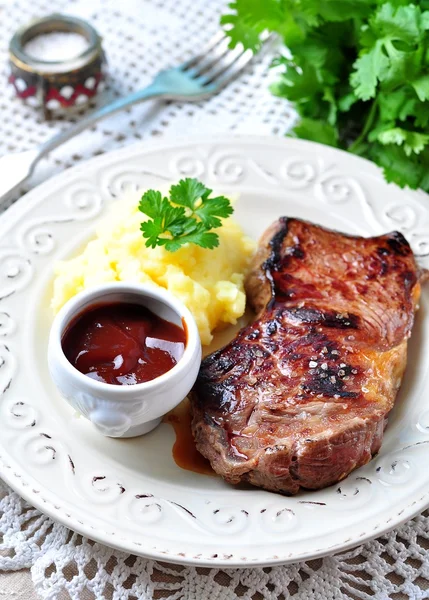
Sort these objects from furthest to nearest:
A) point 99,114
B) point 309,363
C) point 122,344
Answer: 1. point 99,114
2. point 309,363
3. point 122,344

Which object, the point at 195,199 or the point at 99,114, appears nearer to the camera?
the point at 195,199

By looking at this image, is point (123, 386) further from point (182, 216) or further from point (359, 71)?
point (359, 71)

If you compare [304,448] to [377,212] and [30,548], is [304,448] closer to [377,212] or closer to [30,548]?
[30,548]

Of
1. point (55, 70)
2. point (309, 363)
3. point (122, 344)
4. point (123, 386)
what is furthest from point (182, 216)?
point (55, 70)

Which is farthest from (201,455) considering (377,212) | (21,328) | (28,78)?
(28,78)

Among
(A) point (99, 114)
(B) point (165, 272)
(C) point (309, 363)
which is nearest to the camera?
(C) point (309, 363)

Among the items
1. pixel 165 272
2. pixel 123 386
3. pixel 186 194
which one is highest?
pixel 186 194

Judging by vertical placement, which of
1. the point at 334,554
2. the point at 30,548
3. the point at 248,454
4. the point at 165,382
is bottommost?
the point at 30,548

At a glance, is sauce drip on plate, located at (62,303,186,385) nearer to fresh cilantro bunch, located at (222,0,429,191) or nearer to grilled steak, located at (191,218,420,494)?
grilled steak, located at (191,218,420,494)
